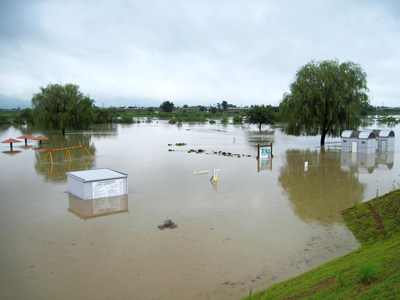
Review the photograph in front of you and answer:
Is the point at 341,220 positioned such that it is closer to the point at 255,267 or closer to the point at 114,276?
the point at 255,267

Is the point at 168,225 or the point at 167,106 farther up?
the point at 167,106

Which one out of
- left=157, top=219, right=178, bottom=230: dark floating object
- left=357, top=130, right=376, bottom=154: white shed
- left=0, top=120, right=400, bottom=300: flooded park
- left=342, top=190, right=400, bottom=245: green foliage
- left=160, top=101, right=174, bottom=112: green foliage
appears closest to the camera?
left=0, top=120, right=400, bottom=300: flooded park

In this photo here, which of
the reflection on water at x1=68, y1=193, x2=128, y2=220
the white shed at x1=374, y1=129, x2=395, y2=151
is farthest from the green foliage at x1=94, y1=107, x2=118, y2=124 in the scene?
the reflection on water at x1=68, y1=193, x2=128, y2=220

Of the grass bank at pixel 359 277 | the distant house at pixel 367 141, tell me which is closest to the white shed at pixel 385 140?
the distant house at pixel 367 141

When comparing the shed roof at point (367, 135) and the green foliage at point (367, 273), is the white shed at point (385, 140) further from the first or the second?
the green foliage at point (367, 273)

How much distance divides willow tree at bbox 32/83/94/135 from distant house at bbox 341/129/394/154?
131 ft

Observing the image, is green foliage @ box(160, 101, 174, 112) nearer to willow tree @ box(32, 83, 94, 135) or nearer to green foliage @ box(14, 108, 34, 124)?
green foliage @ box(14, 108, 34, 124)

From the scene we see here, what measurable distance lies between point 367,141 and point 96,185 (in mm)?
26203

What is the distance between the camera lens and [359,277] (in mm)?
6805

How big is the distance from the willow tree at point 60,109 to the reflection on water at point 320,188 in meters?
37.7

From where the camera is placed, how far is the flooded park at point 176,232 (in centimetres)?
859

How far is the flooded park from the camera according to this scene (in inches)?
338

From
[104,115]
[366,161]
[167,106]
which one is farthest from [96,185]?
[167,106]

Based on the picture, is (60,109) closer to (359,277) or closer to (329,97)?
(329,97)
